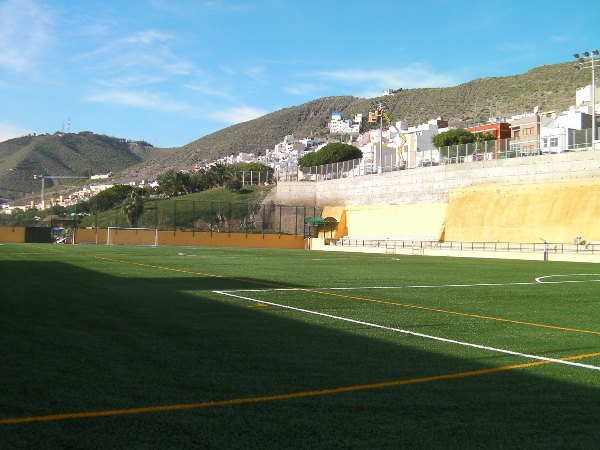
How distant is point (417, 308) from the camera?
12711mm

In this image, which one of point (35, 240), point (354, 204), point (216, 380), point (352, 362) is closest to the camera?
point (216, 380)

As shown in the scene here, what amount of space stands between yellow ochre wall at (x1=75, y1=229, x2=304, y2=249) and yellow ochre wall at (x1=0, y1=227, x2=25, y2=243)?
8.99 meters

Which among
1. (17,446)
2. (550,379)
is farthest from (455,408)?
(17,446)

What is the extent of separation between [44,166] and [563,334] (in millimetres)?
194100

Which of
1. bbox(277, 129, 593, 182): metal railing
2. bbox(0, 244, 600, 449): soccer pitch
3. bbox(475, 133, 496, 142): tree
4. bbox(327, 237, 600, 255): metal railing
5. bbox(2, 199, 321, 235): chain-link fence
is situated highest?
bbox(475, 133, 496, 142): tree

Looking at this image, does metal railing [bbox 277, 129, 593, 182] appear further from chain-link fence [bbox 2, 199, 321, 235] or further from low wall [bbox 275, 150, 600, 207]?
chain-link fence [bbox 2, 199, 321, 235]

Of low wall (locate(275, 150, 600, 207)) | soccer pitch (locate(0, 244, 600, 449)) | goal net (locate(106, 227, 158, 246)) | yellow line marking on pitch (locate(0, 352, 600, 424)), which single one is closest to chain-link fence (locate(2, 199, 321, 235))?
goal net (locate(106, 227, 158, 246))

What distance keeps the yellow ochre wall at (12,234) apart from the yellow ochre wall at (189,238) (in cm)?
899

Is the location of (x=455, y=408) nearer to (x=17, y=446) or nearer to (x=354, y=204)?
(x=17, y=446)

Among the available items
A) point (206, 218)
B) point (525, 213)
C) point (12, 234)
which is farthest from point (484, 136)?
point (12, 234)

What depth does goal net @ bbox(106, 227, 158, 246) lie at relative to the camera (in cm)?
6544

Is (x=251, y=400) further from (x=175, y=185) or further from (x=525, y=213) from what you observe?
(x=175, y=185)

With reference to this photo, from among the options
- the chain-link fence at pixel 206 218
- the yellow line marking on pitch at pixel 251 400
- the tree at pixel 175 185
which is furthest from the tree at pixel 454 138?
the yellow line marking on pitch at pixel 251 400

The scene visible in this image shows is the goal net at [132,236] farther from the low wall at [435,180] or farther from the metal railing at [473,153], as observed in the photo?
the metal railing at [473,153]
